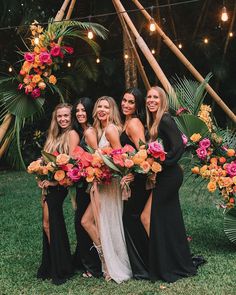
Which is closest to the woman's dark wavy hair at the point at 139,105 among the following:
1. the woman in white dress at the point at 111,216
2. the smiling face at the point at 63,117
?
the woman in white dress at the point at 111,216

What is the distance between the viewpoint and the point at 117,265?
512 centimetres

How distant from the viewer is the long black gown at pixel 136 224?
514 cm

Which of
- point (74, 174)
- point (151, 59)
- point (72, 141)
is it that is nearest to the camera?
point (74, 174)

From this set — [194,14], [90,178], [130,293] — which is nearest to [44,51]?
[90,178]

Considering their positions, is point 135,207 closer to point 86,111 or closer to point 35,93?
point 86,111

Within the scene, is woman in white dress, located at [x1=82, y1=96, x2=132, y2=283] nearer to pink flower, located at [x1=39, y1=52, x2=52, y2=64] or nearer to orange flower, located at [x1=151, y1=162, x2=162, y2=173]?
orange flower, located at [x1=151, y1=162, x2=162, y2=173]

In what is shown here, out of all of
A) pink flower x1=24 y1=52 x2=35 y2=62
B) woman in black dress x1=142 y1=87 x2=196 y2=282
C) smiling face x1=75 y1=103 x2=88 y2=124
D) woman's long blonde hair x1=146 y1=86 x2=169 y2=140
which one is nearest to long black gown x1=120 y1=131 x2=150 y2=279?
woman in black dress x1=142 y1=87 x2=196 y2=282

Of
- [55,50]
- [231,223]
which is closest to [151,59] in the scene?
[55,50]

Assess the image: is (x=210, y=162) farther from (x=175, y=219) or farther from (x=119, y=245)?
(x=119, y=245)

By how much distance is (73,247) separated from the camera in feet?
21.3

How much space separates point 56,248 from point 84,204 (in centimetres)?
51

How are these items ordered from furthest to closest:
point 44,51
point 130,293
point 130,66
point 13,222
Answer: point 130,66
point 13,222
point 44,51
point 130,293

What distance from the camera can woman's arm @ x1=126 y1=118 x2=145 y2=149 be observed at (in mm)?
5074

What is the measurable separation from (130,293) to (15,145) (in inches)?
114
